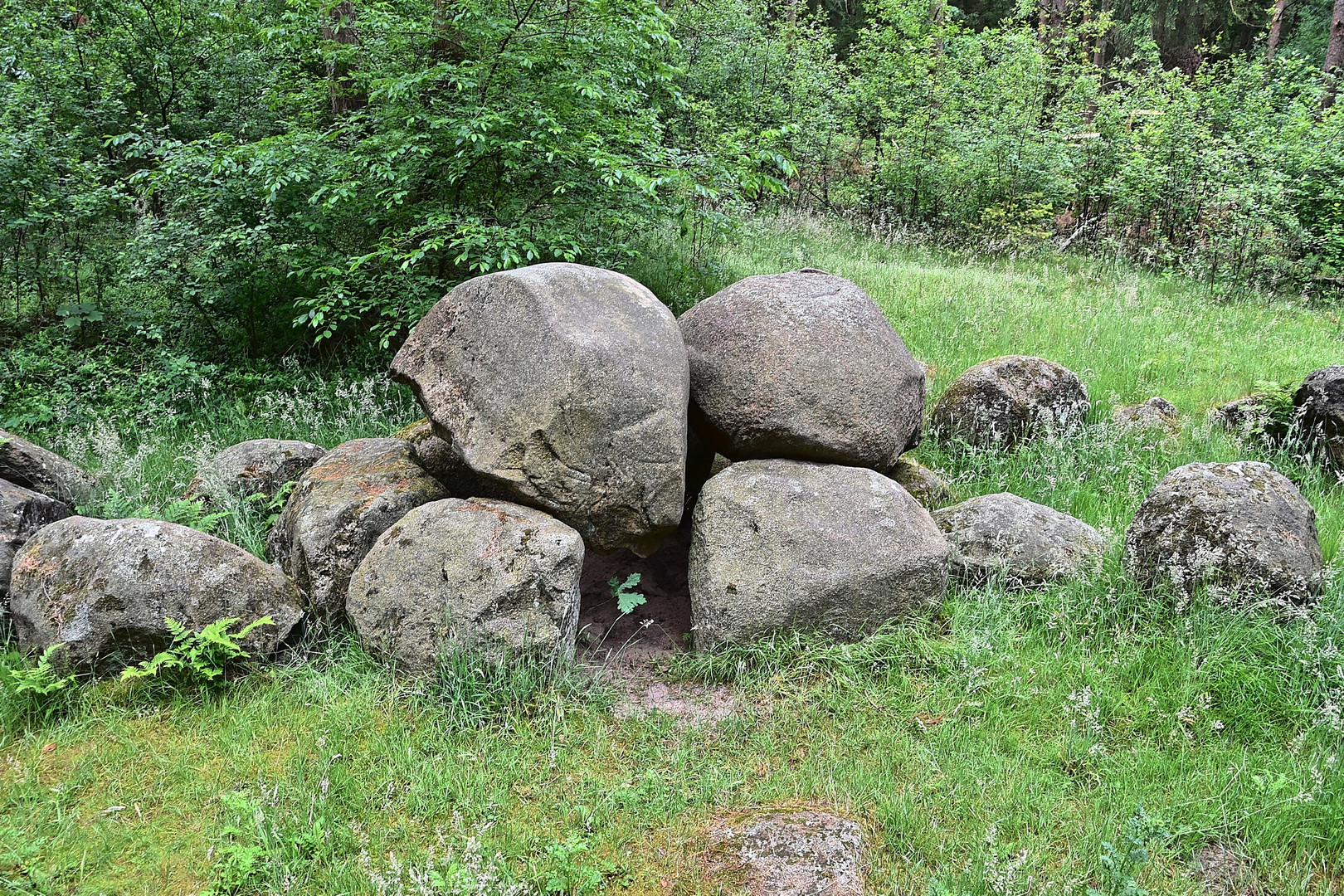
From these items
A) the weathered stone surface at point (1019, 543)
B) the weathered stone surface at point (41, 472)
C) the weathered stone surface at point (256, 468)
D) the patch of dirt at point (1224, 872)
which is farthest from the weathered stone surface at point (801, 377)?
the weathered stone surface at point (41, 472)

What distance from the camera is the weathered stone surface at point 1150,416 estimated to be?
6.28 metres

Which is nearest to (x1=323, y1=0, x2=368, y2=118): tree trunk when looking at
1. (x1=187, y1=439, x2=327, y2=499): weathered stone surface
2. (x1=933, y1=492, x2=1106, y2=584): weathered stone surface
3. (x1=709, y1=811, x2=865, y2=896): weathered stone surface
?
(x1=187, y1=439, x2=327, y2=499): weathered stone surface

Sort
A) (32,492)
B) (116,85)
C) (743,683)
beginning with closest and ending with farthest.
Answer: (743,683) < (32,492) < (116,85)

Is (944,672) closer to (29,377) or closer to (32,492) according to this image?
(32,492)

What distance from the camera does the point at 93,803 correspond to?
3.28 meters

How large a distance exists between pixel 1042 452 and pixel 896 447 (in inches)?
69.0

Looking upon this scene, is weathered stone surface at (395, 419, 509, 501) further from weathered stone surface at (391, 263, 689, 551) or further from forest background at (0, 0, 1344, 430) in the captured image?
forest background at (0, 0, 1344, 430)

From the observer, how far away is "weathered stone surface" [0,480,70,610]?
4.33 meters

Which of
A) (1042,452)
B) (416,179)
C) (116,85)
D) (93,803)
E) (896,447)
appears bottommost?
(93,803)

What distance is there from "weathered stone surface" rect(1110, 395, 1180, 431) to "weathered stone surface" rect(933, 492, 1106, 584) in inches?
77.5

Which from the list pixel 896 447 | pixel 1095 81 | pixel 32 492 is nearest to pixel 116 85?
pixel 32 492

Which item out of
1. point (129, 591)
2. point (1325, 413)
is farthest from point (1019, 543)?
point (129, 591)

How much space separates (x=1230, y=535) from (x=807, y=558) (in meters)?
2.09

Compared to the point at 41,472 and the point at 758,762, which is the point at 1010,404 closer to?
the point at 758,762
